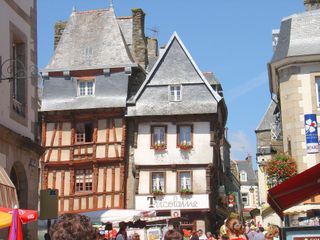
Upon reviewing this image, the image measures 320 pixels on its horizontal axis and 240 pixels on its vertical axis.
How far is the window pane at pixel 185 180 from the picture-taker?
3428 cm

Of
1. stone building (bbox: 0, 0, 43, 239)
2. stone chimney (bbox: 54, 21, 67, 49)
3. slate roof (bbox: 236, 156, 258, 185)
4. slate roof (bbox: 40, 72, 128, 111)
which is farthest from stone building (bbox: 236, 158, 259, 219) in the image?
stone building (bbox: 0, 0, 43, 239)

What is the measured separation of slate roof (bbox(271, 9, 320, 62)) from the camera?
25281 millimetres

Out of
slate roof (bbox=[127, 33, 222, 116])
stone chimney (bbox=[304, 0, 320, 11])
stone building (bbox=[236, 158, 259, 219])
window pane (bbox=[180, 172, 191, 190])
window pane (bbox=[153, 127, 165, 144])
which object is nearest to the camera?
stone chimney (bbox=[304, 0, 320, 11])

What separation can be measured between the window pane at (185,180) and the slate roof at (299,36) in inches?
397

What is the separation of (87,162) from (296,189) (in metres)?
24.7

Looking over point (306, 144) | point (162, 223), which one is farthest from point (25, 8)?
point (162, 223)

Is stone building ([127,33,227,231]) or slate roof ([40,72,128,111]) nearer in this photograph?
stone building ([127,33,227,231])

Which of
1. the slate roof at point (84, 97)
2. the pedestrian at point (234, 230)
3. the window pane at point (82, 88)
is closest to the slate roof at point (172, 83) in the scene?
the slate roof at point (84, 97)

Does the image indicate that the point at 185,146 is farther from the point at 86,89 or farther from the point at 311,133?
the point at 311,133

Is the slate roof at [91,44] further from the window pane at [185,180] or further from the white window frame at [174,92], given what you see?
the window pane at [185,180]

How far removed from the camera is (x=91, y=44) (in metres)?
37.8

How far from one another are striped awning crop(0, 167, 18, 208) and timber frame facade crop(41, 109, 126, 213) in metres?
20.8

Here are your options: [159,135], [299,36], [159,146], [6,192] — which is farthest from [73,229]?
[159,135]

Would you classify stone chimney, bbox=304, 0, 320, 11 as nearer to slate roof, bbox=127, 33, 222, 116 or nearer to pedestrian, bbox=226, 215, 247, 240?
slate roof, bbox=127, 33, 222, 116
